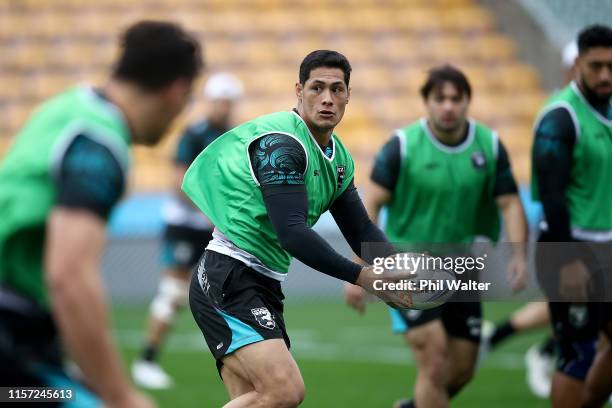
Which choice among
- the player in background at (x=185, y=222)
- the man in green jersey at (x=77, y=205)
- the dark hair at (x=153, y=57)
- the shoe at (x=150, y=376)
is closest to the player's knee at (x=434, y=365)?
the shoe at (x=150, y=376)

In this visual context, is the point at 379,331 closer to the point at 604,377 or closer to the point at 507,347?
the point at 507,347

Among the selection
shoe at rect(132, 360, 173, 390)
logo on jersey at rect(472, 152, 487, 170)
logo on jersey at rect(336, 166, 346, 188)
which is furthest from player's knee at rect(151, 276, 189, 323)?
logo on jersey at rect(336, 166, 346, 188)

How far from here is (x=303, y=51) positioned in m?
18.9

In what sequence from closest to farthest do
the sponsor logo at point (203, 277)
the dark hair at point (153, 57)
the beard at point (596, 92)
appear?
the dark hair at point (153, 57) → the sponsor logo at point (203, 277) → the beard at point (596, 92)

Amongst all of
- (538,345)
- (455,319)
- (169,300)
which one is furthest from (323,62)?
(169,300)

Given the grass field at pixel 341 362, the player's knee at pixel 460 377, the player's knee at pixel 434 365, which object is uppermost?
the player's knee at pixel 434 365

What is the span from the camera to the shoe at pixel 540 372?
930 centimetres

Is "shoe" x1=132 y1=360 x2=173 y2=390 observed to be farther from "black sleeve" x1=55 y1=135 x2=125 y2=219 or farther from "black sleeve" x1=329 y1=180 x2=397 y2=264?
"black sleeve" x1=55 y1=135 x2=125 y2=219

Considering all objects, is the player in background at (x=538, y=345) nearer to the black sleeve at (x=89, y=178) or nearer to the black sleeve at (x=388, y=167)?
the black sleeve at (x=388, y=167)

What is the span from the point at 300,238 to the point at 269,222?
1.51 ft

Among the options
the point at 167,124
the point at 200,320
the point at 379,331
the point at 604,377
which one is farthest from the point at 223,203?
the point at 379,331

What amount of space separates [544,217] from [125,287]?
9879 millimetres

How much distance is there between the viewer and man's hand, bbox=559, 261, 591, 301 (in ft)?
22.0

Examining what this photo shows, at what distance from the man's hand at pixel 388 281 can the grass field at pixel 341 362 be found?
3532 mm
